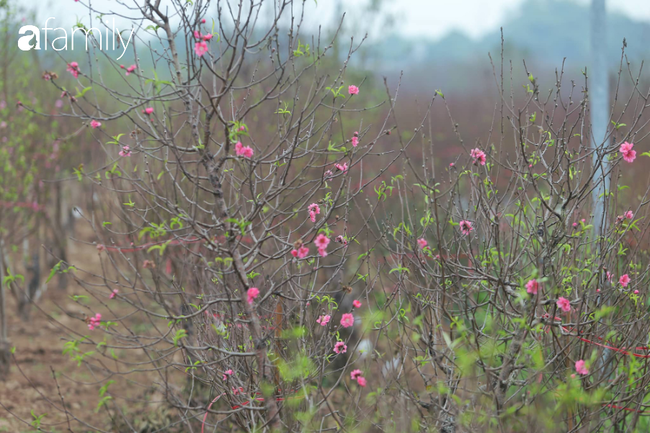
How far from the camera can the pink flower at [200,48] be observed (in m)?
2.20

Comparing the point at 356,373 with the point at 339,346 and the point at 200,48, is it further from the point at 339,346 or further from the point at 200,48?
the point at 200,48

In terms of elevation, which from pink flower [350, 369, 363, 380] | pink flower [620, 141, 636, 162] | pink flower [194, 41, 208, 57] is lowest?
pink flower [350, 369, 363, 380]

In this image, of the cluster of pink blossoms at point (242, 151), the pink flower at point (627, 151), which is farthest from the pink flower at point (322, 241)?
the pink flower at point (627, 151)

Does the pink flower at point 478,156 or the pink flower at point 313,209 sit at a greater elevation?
the pink flower at point 478,156

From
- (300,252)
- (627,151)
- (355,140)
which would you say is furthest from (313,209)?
(627,151)

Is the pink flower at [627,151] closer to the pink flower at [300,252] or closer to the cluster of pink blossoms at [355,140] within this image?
the cluster of pink blossoms at [355,140]

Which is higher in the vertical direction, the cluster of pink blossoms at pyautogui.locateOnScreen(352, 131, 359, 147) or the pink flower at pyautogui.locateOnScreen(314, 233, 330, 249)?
the cluster of pink blossoms at pyautogui.locateOnScreen(352, 131, 359, 147)

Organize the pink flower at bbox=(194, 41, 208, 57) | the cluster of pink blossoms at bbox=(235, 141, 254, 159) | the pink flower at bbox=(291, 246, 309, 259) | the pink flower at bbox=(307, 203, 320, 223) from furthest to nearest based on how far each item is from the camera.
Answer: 1. the pink flower at bbox=(307, 203, 320, 223)
2. the pink flower at bbox=(291, 246, 309, 259)
3. the cluster of pink blossoms at bbox=(235, 141, 254, 159)
4. the pink flower at bbox=(194, 41, 208, 57)

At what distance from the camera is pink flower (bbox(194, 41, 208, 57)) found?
7.21ft

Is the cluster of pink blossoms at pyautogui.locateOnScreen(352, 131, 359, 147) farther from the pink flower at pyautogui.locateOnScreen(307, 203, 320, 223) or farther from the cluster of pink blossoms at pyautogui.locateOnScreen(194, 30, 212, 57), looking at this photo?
the cluster of pink blossoms at pyautogui.locateOnScreen(194, 30, 212, 57)

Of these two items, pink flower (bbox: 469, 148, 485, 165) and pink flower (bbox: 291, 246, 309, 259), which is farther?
pink flower (bbox: 469, 148, 485, 165)

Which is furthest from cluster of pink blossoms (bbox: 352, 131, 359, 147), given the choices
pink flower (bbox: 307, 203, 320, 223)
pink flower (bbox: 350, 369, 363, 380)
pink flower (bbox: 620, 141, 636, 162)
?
pink flower (bbox: 620, 141, 636, 162)

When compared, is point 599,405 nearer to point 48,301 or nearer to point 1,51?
point 1,51

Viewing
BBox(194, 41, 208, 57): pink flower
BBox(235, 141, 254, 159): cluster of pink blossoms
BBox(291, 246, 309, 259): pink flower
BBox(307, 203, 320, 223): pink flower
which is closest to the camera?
BBox(194, 41, 208, 57): pink flower
